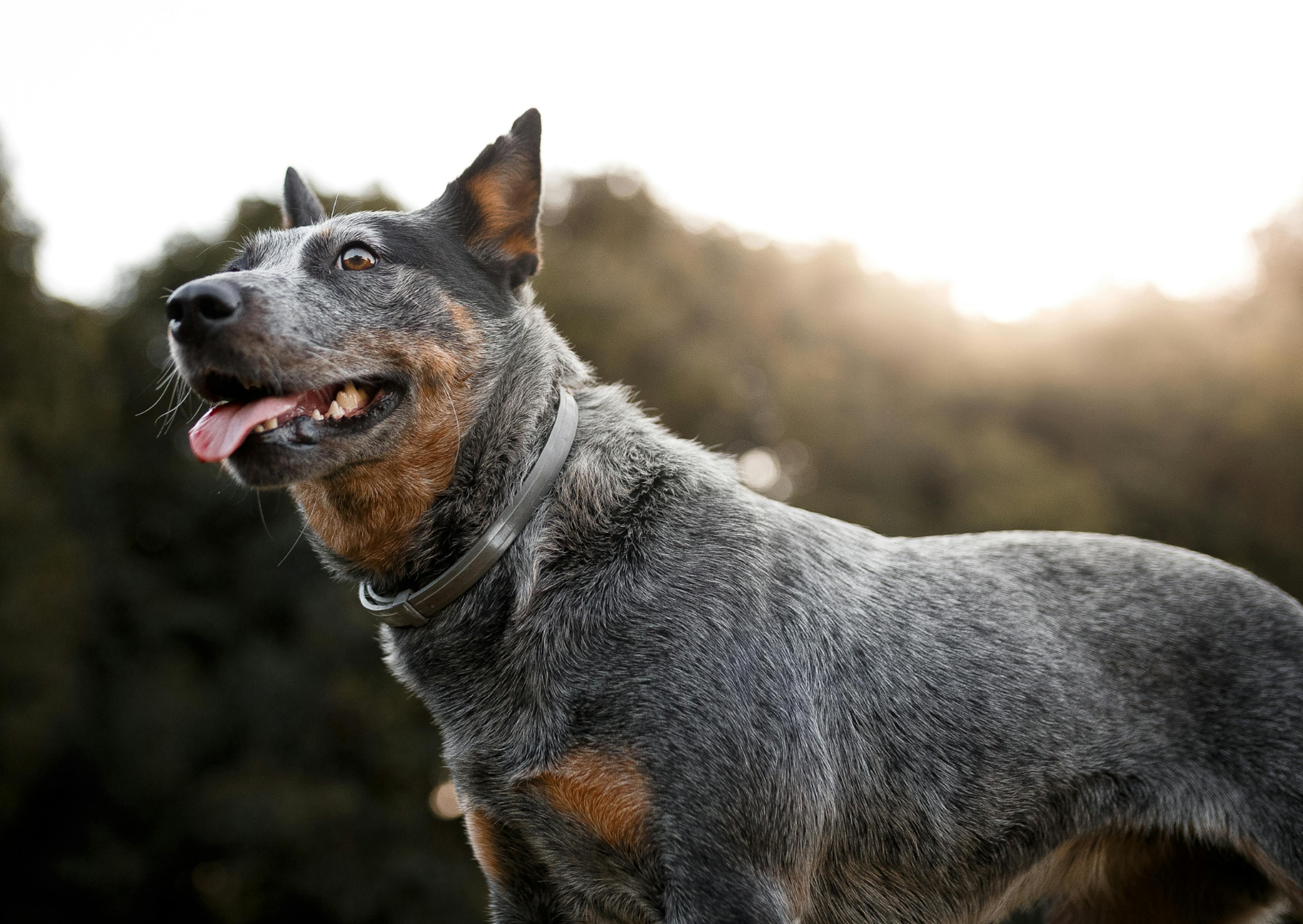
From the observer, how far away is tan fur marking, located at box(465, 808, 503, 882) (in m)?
3.71

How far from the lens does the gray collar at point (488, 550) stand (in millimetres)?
3701

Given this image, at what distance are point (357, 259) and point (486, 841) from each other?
7.73 feet

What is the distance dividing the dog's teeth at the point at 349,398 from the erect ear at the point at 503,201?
2.88 ft

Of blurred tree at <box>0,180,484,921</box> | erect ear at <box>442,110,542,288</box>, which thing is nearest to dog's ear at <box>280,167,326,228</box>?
erect ear at <box>442,110,542,288</box>

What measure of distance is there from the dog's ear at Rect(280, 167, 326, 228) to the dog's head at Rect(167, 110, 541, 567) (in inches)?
19.6

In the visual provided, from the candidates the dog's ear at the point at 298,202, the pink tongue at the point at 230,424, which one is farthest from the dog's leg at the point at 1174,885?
the dog's ear at the point at 298,202

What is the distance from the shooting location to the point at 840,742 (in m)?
3.65

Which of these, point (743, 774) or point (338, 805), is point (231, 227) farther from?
point (743, 774)

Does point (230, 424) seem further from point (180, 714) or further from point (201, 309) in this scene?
point (180, 714)

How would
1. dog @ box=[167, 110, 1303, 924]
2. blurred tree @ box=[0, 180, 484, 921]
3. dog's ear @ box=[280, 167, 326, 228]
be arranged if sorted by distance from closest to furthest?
dog @ box=[167, 110, 1303, 924] < dog's ear @ box=[280, 167, 326, 228] < blurred tree @ box=[0, 180, 484, 921]

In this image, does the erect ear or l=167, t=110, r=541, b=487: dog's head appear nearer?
l=167, t=110, r=541, b=487: dog's head

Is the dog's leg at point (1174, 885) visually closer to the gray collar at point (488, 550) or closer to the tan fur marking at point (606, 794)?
the tan fur marking at point (606, 794)

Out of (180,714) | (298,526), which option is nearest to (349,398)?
(298,526)

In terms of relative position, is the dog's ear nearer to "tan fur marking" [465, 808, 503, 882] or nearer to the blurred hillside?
"tan fur marking" [465, 808, 503, 882]
